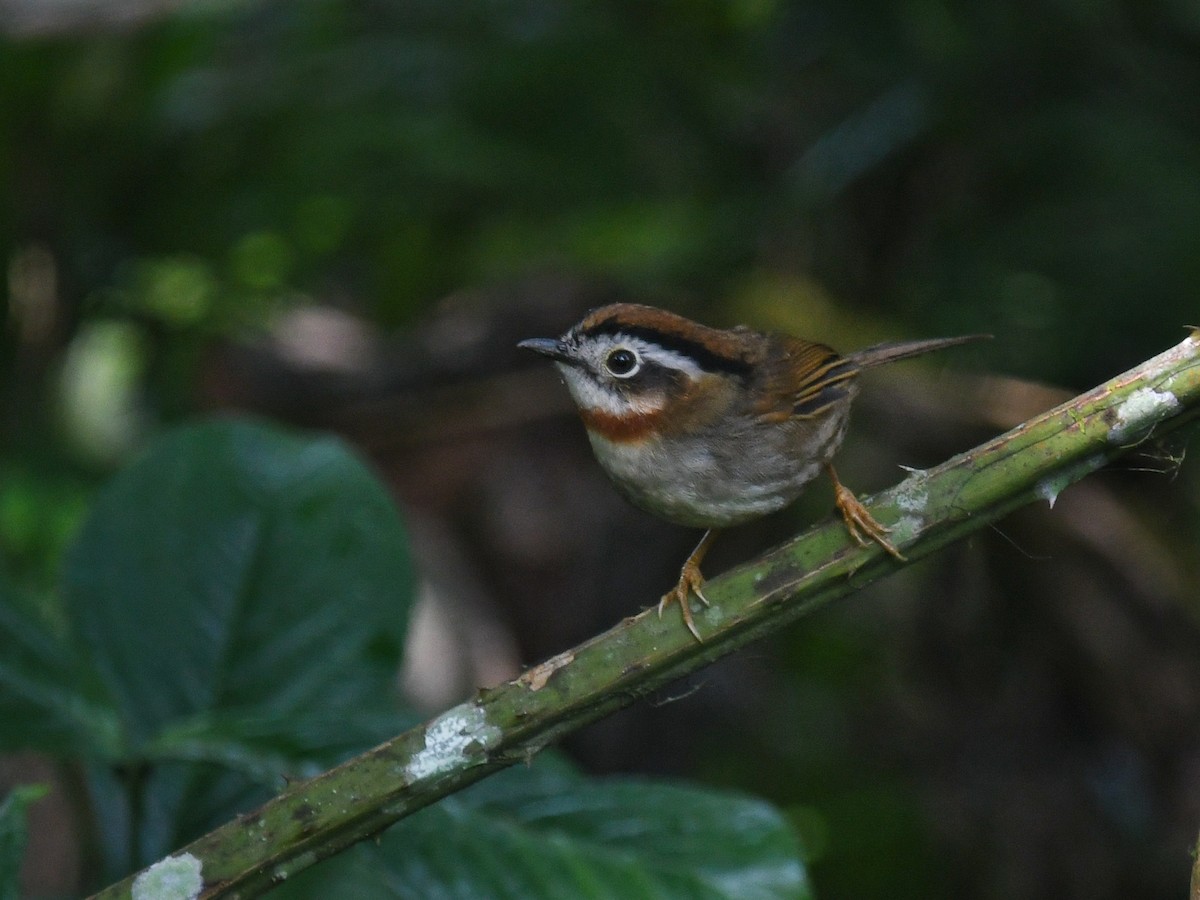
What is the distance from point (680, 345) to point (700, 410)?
157mm

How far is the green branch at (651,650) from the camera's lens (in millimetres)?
1853

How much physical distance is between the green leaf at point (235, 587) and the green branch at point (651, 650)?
872mm

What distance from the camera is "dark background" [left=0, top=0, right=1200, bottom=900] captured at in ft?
14.9

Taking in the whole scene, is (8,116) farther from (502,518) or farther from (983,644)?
(983,644)

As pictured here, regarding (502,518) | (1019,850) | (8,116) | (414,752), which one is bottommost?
(414,752)

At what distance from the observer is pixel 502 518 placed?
5191 mm

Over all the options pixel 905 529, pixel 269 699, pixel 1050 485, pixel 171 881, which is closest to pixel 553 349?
pixel 269 699

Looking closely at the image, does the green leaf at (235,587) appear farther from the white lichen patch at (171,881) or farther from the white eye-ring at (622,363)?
the white lichen patch at (171,881)

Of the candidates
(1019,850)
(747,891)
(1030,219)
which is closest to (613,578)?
(1019,850)

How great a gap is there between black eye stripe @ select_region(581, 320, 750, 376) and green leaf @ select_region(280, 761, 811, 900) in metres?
0.99

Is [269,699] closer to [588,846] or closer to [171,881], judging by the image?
[588,846]

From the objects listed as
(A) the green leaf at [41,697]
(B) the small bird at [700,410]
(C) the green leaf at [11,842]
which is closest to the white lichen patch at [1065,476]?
(B) the small bird at [700,410]

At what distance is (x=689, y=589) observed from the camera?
2420 millimetres

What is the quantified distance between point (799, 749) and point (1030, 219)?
2.48m
